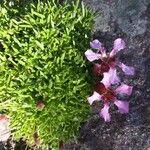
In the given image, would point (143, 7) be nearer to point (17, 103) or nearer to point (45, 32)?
point (45, 32)

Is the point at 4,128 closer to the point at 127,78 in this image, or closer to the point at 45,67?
the point at 45,67

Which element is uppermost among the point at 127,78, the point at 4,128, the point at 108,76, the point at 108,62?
the point at 127,78

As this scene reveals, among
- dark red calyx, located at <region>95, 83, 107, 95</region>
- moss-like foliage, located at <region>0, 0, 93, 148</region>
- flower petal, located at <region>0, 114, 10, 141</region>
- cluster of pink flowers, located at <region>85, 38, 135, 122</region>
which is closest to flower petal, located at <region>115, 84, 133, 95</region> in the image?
cluster of pink flowers, located at <region>85, 38, 135, 122</region>

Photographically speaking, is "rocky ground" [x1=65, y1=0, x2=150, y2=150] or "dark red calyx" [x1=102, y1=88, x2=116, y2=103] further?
"rocky ground" [x1=65, y1=0, x2=150, y2=150]

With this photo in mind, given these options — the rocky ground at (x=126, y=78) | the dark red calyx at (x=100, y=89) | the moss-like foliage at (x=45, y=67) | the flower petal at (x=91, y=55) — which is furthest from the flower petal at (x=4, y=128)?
the flower petal at (x=91, y=55)

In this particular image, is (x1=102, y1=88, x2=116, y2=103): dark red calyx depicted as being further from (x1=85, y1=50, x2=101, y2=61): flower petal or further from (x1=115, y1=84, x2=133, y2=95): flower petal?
(x1=85, y1=50, x2=101, y2=61): flower petal

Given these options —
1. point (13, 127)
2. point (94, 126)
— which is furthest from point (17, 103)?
point (94, 126)

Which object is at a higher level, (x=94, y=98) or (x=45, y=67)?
(x=45, y=67)

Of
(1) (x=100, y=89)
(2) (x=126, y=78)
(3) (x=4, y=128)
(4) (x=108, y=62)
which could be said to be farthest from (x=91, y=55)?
(3) (x=4, y=128)
